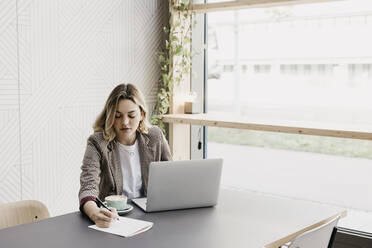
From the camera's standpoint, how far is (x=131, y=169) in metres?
2.52

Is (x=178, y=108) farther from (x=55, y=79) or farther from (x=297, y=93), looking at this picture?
(x=55, y=79)

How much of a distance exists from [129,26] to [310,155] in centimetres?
164

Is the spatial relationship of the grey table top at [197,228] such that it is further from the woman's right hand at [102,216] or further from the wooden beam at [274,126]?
the wooden beam at [274,126]

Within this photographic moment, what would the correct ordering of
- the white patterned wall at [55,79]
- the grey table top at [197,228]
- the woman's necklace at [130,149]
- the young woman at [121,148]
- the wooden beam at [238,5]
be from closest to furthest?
the grey table top at [197,228]
the young woman at [121,148]
the woman's necklace at [130,149]
the white patterned wall at [55,79]
the wooden beam at [238,5]

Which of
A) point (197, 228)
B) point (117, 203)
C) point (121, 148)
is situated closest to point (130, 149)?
point (121, 148)

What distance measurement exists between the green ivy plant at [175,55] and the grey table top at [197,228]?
167 cm

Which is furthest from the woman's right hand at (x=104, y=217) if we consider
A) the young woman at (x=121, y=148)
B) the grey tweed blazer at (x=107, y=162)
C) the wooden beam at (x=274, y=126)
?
the wooden beam at (x=274, y=126)

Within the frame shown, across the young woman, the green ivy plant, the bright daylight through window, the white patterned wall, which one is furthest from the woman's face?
the green ivy plant

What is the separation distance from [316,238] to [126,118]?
116 cm

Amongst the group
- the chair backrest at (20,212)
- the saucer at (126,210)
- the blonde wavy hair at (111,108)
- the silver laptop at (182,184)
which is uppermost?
the blonde wavy hair at (111,108)

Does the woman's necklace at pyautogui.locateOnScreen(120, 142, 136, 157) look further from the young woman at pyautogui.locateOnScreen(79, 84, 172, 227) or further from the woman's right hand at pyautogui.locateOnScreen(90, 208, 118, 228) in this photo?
the woman's right hand at pyautogui.locateOnScreen(90, 208, 118, 228)

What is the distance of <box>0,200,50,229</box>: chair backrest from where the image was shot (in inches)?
86.0

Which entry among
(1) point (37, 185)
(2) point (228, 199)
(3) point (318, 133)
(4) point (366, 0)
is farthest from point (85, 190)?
(4) point (366, 0)

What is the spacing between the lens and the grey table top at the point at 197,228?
5.73ft
